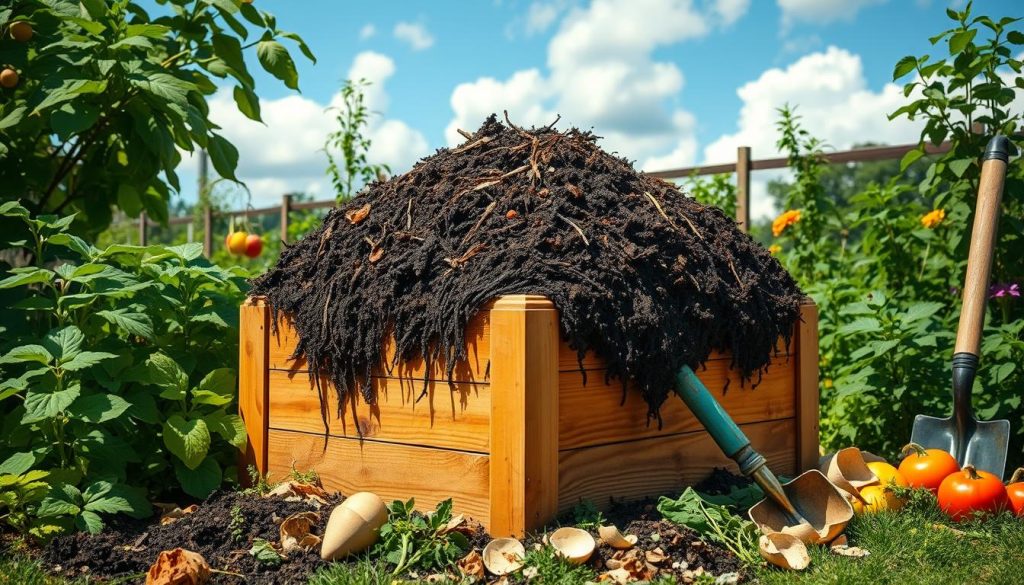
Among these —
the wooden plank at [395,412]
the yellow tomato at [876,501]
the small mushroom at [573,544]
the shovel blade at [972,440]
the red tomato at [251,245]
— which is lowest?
the yellow tomato at [876,501]

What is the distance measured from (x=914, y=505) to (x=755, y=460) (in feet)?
2.69

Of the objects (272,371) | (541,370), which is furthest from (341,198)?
(541,370)

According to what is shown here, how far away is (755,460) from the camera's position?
272cm

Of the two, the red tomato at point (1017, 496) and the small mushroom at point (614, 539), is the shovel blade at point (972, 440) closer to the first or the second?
the red tomato at point (1017, 496)

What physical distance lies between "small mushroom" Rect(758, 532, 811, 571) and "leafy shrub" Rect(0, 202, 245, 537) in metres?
1.94

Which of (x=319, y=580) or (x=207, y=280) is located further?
(x=207, y=280)

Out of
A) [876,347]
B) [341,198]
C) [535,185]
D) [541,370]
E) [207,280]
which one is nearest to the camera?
[541,370]

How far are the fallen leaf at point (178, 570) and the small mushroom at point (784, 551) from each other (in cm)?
156

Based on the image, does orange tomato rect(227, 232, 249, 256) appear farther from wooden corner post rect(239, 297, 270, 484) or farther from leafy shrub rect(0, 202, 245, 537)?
wooden corner post rect(239, 297, 270, 484)

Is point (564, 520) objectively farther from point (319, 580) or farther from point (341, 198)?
point (341, 198)

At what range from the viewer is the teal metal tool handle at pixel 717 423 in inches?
107

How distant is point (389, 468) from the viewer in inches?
116

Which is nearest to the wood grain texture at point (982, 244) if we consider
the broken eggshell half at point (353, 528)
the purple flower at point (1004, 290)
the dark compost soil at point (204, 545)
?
the purple flower at point (1004, 290)

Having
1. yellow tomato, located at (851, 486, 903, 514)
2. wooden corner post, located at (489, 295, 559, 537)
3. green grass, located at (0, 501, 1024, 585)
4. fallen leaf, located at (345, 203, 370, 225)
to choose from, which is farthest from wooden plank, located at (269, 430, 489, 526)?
yellow tomato, located at (851, 486, 903, 514)
